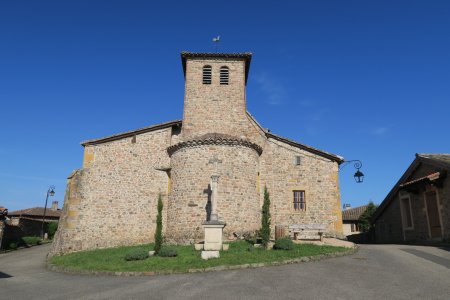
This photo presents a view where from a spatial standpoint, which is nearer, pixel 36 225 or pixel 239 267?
pixel 239 267

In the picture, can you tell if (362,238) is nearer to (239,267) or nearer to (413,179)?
(413,179)

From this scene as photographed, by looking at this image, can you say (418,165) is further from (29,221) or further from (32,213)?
(32,213)

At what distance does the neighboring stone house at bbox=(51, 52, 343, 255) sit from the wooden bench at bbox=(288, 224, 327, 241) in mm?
1746

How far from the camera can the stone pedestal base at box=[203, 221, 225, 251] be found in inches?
512

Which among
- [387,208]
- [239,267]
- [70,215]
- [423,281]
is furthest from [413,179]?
[70,215]

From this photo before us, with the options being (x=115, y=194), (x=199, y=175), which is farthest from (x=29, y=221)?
(x=199, y=175)

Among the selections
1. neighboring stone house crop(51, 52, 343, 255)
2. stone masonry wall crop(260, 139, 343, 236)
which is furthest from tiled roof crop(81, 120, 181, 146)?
stone masonry wall crop(260, 139, 343, 236)

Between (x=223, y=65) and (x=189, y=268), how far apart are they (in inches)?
592

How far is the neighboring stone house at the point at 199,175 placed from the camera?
17.1 meters

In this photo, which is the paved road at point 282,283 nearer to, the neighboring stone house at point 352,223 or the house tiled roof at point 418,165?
the house tiled roof at point 418,165

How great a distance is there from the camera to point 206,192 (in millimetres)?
16984

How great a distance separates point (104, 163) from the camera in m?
19.0

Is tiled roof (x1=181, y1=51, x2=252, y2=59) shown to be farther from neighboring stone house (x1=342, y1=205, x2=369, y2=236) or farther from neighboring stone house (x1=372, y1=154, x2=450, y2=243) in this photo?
neighboring stone house (x1=342, y1=205, x2=369, y2=236)

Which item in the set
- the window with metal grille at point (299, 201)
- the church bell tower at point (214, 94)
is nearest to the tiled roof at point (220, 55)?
the church bell tower at point (214, 94)
